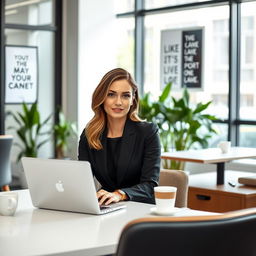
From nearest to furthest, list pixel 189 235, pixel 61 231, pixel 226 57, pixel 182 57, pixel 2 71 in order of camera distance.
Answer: pixel 189 235, pixel 61 231, pixel 226 57, pixel 182 57, pixel 2 71

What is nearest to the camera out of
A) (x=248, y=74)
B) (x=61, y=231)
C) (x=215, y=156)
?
(x=61, y=231)

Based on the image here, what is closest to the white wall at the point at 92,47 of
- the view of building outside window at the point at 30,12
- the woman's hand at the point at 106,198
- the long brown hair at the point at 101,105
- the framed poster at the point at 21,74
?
the view of building outside window at the point at 30,12

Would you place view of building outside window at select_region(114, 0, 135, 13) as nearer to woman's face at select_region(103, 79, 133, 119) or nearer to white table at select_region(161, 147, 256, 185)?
white table at select_region(161, 147, 256, 185)

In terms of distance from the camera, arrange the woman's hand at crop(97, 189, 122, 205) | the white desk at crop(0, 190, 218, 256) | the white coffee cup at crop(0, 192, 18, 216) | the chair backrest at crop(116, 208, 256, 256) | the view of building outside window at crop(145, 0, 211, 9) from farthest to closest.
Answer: the view of building outside window at crop(145, 0, 211, 9)
the woman's hand at crop(97, 189, 122, 205)
the white coffee cup at crop(0, 192, 18, 216)
the white desk at crop(0, 190, 218, 256)
the chair backrest at crop(116, 208, 256, 256)

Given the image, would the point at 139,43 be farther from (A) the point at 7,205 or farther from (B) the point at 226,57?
(A) the point at 7,205

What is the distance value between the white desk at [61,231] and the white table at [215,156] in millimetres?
1714

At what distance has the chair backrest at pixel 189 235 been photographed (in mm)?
1412

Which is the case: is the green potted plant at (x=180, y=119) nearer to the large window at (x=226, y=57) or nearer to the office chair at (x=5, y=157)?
the large window at (x=226, y=57)

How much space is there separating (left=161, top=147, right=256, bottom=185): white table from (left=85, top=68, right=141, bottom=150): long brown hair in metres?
1.25

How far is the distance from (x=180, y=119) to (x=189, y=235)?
5.09 metres

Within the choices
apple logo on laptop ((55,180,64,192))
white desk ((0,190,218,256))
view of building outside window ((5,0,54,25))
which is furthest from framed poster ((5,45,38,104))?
apple logo on laptop ((55,180,64,192))

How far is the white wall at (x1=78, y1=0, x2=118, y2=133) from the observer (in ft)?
25.0

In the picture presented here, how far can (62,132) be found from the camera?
745cm

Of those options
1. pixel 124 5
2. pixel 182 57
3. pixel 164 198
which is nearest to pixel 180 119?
pixel 182 57
